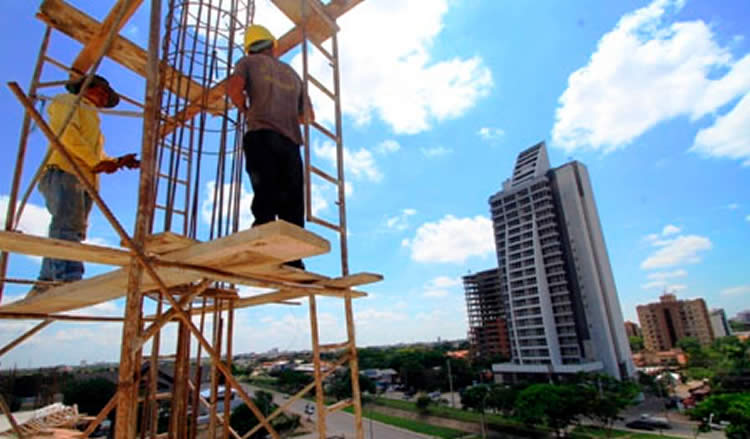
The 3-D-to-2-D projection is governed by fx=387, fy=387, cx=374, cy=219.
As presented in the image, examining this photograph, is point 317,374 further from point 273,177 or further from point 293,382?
point 293,382

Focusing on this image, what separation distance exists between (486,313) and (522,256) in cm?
2091

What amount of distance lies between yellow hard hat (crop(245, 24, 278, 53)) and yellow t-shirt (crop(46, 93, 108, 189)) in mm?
1174

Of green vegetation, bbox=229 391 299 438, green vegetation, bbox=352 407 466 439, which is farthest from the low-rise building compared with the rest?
green vegetation, bbox=229 391 299 438

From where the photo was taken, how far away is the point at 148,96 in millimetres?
1856

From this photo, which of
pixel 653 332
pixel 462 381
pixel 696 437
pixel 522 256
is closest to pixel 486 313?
pixel 462 381

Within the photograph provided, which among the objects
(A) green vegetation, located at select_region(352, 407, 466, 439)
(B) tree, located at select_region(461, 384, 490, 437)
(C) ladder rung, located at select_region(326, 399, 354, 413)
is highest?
(C) ladder rung, located at select_region(326, 399, 354, 413)

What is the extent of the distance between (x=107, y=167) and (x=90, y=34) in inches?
88.8

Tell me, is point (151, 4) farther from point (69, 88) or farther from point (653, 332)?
point (653, 332)

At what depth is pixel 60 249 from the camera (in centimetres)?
165

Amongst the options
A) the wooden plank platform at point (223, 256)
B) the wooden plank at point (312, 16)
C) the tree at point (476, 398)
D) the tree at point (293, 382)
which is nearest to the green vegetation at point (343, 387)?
the tree at point (293, 382)

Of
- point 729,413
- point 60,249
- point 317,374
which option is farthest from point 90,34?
point 729,413

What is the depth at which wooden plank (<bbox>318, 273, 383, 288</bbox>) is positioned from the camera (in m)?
2.75

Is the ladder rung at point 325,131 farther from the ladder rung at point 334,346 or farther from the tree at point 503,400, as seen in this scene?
the tree at point 503,400

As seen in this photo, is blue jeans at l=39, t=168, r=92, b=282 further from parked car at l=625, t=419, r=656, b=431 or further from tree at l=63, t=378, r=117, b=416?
tree at l=63, t=378, r=117, b=416
